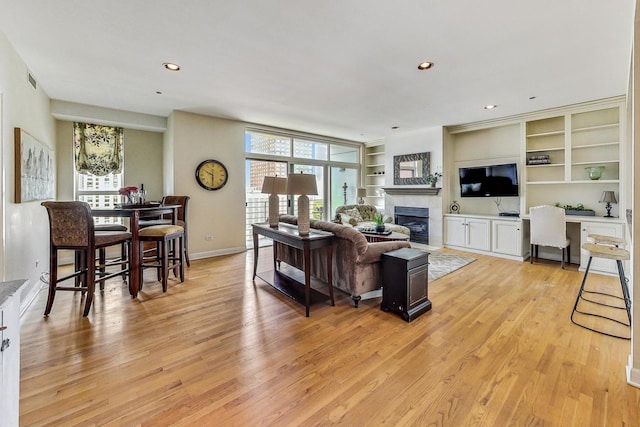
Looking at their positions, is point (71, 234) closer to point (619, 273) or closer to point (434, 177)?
point (619, 273)

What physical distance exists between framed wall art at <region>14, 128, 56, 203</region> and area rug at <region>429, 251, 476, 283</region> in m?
4.93

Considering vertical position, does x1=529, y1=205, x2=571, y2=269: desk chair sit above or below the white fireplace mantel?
below

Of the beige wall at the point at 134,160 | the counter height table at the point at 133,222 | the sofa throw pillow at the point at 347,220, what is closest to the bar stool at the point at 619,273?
the sofa throw pillow at the point at 347,220

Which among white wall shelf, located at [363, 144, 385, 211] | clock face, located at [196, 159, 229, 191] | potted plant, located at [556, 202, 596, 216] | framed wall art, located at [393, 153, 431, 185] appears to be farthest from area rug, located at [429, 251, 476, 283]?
clock face, located at [196, 159, 229, 191]

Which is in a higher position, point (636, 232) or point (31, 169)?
point (31, 169)

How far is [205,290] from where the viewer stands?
3510mm

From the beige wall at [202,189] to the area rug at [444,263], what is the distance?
3.67 meters

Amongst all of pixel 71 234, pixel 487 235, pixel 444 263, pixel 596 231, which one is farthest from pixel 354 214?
pixel 71 234

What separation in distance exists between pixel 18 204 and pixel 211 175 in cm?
272

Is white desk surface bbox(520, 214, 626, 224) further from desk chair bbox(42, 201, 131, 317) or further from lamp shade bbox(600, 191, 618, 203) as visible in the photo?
desk chair bbox(42, 201, 131, 317)

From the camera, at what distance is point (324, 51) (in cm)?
280

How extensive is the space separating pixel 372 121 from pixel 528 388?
4.87 m

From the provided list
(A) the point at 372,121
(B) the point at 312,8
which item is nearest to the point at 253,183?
(A) the point at 372,121

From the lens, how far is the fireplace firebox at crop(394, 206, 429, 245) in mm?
6426
